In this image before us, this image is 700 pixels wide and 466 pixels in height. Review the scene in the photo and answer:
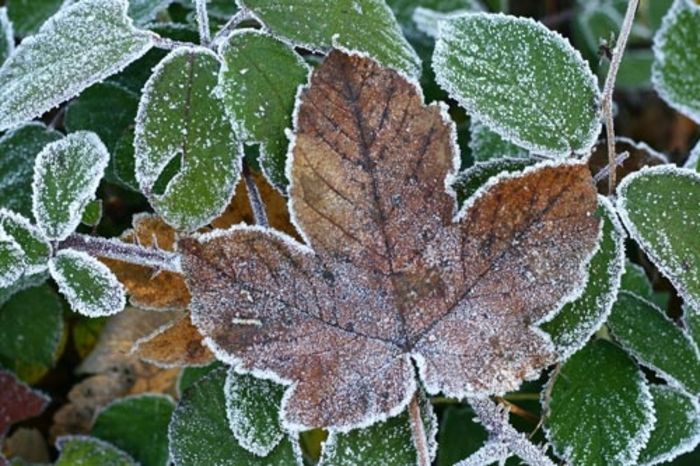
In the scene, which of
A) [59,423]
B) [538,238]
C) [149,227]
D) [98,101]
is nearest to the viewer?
[538,238]

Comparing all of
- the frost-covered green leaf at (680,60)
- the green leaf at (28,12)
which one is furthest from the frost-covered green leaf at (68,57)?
the frost-covered green leaf at (680,60)

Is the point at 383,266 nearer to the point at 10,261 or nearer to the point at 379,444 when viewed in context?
the point at 379,444

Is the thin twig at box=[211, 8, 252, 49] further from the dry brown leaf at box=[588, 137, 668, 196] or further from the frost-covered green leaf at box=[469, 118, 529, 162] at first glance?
the dry brown leaf at box=[588, 137, 668, 196]

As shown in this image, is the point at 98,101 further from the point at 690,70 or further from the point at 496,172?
the point at 690,70

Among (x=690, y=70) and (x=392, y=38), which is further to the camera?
(x=690, y=70)

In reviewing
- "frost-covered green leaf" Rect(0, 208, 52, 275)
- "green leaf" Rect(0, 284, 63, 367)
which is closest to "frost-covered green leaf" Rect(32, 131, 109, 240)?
"frost-covered green leaf" Rect(0, 208, 52, 275)

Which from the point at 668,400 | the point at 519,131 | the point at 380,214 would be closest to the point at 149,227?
the point at 380,214

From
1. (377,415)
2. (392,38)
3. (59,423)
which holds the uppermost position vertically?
(392,38)
